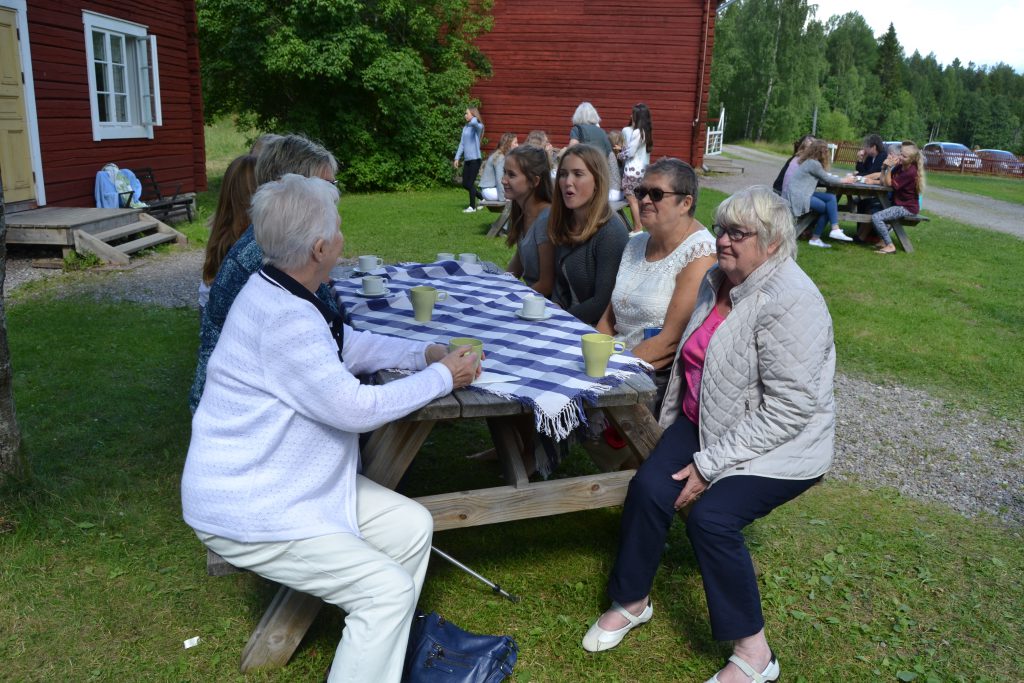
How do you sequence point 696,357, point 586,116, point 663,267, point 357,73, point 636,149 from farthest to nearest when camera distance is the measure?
point 357,73
point 636,149
point 586,116
point 663,267
point 696,357

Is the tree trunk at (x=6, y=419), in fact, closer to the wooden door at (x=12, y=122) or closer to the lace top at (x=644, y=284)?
the lace top at (x=644, y=284)

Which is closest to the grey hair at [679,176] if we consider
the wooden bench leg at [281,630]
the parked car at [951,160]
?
the wooden bench leg at [281,630]

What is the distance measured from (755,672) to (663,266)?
4.86 feet

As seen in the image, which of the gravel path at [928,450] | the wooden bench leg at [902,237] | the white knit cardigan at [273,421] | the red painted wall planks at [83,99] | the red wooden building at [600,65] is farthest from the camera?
the red wooden building at [600,65]

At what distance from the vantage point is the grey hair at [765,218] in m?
2.31

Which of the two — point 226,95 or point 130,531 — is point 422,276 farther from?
point 226,95

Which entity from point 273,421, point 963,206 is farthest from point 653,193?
point 963,206

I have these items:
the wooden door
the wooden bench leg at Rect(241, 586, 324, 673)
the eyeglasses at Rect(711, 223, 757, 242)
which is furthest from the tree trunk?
the wooden door

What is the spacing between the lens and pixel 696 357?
2.53m

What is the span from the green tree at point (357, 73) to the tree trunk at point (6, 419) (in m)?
12.1

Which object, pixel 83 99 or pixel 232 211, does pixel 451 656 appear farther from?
pixel 83 99

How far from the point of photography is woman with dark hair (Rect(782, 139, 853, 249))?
362 inches

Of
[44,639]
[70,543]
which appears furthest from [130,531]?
[44,639]

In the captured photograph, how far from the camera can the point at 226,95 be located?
16.0 metres
